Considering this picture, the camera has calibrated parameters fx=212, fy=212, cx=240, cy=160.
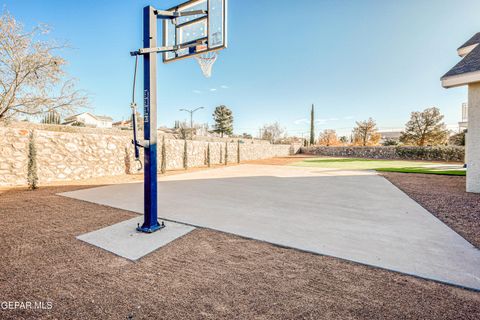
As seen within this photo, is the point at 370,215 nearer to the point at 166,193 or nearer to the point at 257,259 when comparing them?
the point at 257,259

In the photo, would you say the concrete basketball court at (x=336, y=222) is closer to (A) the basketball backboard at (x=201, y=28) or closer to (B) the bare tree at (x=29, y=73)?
(A) the basketball backboard at (x=201, y=28)

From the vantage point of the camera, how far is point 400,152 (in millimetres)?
25812

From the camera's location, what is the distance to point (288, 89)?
28.9 metres

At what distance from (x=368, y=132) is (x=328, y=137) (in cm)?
961

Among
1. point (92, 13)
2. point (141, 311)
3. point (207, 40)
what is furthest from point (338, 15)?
point (141, 311)

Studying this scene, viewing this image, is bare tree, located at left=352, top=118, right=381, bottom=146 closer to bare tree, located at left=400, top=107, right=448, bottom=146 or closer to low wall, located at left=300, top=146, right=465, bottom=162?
bare tree, located at left=400, top=107, right=448, bottom=146

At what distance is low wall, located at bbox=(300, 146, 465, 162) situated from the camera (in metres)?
22.1

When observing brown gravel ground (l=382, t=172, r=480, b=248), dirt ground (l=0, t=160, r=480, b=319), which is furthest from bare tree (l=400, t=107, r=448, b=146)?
dirt ground (l=0, t=160, r=480, b=319)

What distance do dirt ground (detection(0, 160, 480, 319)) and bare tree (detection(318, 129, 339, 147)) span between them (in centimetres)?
4638

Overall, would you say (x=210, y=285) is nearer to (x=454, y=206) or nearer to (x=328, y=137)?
(x=454, y=206)

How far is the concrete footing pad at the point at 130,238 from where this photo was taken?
2674 millimetres

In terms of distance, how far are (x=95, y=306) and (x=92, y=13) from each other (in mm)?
11119

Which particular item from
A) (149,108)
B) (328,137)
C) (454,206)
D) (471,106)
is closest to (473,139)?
(471,106)

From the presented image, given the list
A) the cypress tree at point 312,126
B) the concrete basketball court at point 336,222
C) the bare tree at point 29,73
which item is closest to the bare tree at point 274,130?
the cypress tree at point 312,126
